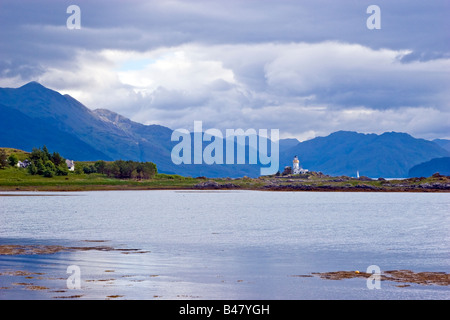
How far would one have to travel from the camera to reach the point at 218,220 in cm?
8712

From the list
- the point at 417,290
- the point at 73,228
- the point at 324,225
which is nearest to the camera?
the point at 417,290

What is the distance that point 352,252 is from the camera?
4944 centimetres

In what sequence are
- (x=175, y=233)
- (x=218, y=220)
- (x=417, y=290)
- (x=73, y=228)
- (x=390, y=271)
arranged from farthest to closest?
(x=218, y=220) → (x=73, y=228) → (x=175, y=233) → (x=390, y=271) → (x=417, y=290)

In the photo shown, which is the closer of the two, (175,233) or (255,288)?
(255,288)

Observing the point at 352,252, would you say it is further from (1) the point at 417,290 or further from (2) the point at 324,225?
(2) the point at 324,225

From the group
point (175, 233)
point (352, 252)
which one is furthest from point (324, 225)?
point (352, 252)

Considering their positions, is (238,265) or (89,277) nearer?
(89,277)
